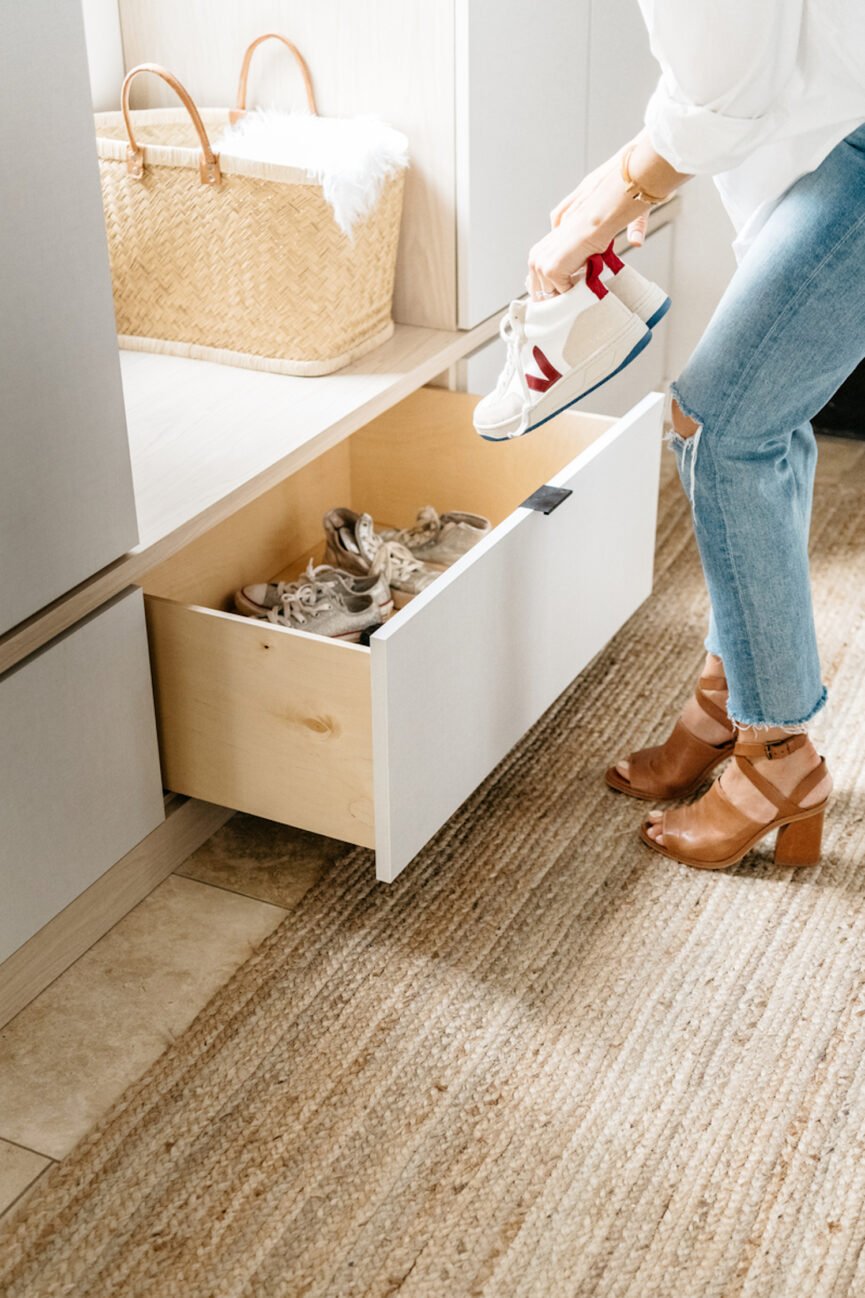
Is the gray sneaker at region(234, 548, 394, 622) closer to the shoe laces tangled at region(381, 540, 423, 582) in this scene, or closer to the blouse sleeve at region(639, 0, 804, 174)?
the shoe laces tangled at region(381, 540, 423, 582)

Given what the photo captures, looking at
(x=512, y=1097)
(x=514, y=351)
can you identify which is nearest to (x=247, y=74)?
(x=514, y=351)

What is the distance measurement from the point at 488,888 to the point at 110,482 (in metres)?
0.52

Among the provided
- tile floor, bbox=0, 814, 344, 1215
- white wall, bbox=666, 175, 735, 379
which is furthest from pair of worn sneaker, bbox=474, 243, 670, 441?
white wall, bbox=666, 175, 735, 379

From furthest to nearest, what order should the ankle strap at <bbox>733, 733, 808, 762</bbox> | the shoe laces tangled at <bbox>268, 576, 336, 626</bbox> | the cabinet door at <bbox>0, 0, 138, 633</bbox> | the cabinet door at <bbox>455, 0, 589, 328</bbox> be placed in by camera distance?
the cabinet door at <bbox>455, 0, 589, 328</bbox>
the shoe laces tangled at <bbox>268, 576, 336, 626</bbox>
the ankle strap at <bbox>733, 733, 808, 762</bbox>
the cabinet door at <bbox>0, 0, 138, 633</bbox>

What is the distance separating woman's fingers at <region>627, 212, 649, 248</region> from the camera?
47.9 inches

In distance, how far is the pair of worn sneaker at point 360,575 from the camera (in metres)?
1.45

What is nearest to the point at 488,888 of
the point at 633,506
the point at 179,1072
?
the point at 179,1072

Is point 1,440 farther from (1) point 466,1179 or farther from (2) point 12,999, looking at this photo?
(1) point 466,1179

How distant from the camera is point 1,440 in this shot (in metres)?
1.03

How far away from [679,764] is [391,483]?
535mm

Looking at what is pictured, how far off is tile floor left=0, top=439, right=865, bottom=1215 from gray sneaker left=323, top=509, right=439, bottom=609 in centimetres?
29

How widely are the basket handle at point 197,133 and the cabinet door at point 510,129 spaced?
277mm

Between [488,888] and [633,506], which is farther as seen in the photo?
[633,506]

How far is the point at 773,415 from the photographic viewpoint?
3.91 ft
